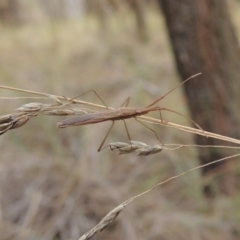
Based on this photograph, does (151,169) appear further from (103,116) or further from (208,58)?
(103,116)

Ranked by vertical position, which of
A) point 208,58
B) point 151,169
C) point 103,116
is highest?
point 208,58

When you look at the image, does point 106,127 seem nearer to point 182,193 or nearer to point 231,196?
point 182,193

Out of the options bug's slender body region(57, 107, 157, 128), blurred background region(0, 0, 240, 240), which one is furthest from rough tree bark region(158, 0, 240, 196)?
bug's slender body region(57, 107, 157, 128)

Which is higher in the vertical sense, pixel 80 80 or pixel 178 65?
pixel 80 80

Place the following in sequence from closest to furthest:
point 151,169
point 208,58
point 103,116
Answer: point 103,116 < point 208,58 < point 151,169

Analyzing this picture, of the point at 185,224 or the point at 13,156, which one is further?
the point at 13,156

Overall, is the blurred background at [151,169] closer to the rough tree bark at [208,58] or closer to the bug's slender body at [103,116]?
the rough tree bark at [208,58]

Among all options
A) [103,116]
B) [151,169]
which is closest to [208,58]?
[151,169]

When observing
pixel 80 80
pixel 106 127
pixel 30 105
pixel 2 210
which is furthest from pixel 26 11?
pixel 30 105
